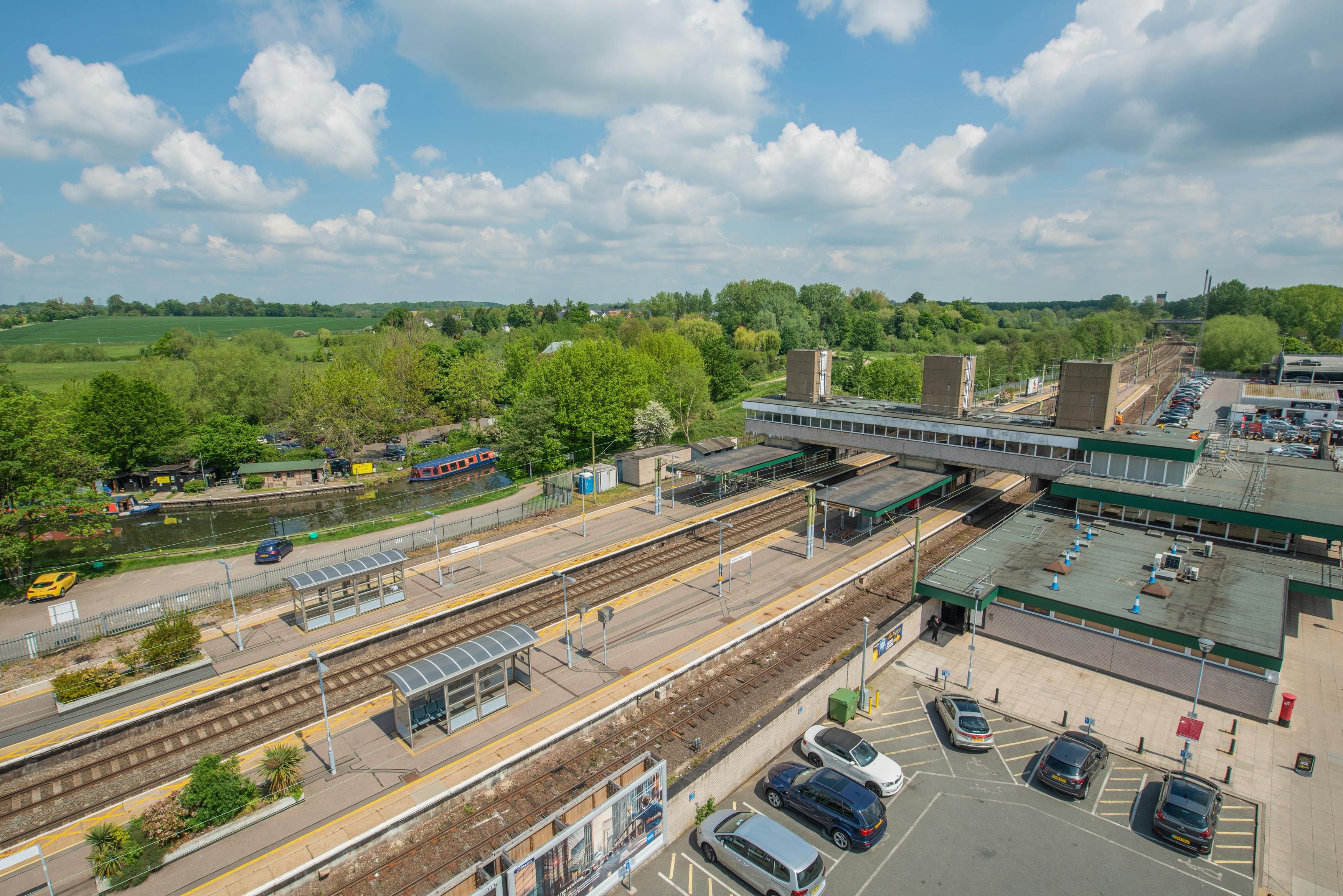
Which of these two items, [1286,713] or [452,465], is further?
[452,465]

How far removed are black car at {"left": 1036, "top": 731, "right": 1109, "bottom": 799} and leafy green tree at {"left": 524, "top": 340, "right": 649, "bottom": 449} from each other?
43.9 meters

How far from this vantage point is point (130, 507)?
51.5 metres

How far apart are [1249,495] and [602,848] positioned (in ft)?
129

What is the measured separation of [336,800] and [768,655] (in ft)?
53.0

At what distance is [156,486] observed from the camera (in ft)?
186

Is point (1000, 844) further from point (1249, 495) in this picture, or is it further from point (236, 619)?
point (236, 619)

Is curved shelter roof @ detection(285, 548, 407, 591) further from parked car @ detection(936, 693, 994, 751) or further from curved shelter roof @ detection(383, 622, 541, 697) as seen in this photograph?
parked car @ detection(936, 693, 994, 751)

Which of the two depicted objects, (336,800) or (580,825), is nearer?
(580,825)

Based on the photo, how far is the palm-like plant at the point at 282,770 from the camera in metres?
17.5

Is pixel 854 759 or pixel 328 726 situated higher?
pixel 328 726

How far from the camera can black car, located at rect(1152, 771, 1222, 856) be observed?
1608 cm

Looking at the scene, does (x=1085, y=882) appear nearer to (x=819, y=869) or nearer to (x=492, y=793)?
(x=819, y=869)

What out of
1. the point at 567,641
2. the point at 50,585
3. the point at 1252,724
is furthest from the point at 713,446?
the point at 50,585

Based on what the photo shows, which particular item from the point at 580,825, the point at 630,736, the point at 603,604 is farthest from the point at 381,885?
the point at 603,604
